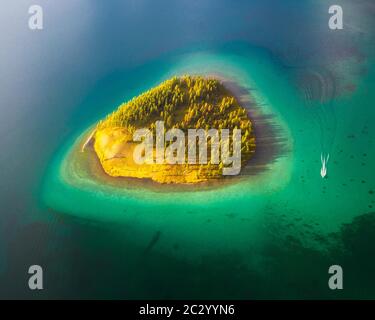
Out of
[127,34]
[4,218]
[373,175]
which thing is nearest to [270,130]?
[373,175]

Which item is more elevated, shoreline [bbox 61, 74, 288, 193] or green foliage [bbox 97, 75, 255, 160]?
green foliage [bbox 97, 75, 255, 160]

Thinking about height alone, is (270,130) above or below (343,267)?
above

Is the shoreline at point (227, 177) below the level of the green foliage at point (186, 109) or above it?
below
